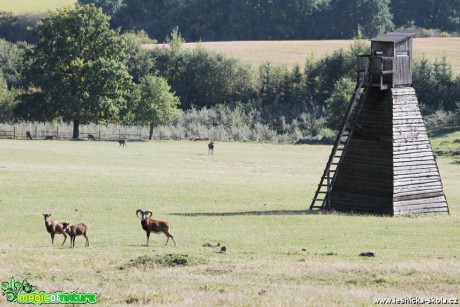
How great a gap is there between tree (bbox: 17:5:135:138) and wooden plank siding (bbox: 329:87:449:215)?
64.2 meters

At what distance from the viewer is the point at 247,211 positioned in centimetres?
4738

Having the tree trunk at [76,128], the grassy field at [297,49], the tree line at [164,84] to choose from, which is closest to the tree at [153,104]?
the tree line at [164,84]

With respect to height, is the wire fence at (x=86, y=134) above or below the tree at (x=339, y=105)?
below

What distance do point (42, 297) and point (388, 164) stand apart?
2794cm

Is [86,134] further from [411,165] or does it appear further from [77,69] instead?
[411,165]

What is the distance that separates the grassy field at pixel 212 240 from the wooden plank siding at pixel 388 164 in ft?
4.80

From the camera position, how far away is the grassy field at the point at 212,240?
24.6 m

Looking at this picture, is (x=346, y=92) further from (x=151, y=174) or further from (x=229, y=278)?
(x=229, y=278)

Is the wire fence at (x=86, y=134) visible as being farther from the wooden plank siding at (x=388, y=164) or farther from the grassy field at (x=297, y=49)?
the wooden plank siding at (x=388, y=164)

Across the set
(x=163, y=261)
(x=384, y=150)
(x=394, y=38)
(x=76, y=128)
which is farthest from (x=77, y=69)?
(x=163, y=261)

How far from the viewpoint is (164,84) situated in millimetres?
118500

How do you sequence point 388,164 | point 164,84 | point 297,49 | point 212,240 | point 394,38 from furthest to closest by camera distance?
point 297,49, point 164,84, point 394,38, point 388,164, point 212,240

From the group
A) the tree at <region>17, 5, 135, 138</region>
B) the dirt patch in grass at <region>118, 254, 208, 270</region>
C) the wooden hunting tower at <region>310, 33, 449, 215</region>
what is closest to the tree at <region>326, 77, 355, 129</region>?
the tree at <region>17, 5, 135, 138</region>

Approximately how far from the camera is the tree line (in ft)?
366
